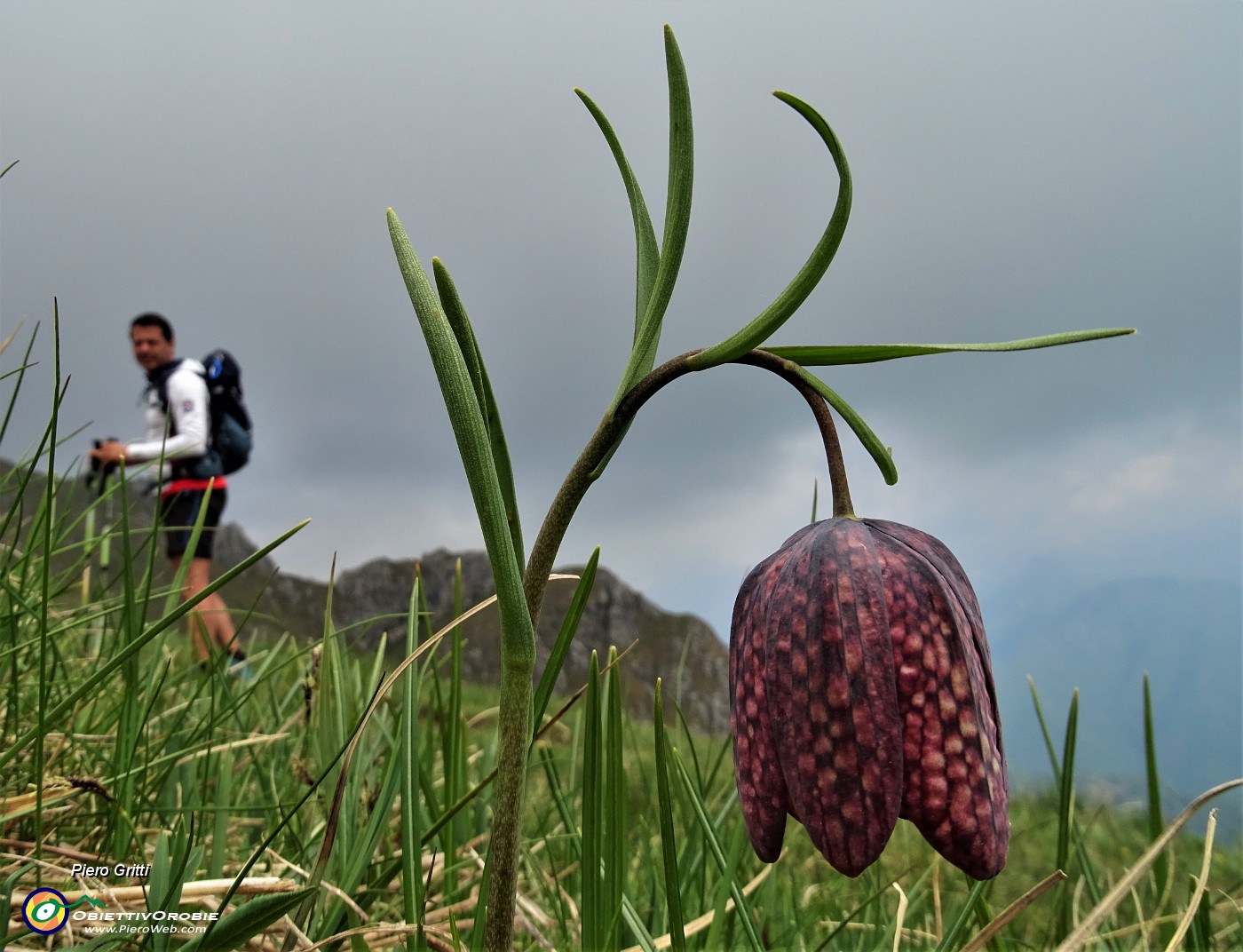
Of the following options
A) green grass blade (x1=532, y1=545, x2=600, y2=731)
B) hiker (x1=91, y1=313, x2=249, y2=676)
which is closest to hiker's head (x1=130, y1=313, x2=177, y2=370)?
hiker (x1=91, y1=313, x2=249, y2=676)

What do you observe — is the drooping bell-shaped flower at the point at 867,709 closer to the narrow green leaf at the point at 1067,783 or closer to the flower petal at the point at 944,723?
the flower petal at the point at 944,723

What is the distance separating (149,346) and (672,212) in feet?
15.4

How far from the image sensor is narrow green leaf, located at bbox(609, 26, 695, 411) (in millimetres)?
908

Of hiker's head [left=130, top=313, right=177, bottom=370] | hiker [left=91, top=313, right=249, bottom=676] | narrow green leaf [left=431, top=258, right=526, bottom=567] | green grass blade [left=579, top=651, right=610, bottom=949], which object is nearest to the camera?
narrow green leaf [left=431, top=258, right=526, bottom=567]

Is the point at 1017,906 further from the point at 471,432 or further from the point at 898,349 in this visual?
the point at 471,432

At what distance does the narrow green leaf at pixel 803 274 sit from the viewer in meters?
0.82

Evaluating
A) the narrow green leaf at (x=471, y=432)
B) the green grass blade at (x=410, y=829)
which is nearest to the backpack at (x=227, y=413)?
the green grass blade at (x=410, y=829)

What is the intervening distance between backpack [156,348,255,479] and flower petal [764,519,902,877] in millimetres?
4847

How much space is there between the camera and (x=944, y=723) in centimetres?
80

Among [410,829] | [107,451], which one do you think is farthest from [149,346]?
[410,829]

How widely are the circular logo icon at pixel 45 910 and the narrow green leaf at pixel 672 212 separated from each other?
35.5 inches

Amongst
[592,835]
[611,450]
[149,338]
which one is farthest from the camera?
[149,338]

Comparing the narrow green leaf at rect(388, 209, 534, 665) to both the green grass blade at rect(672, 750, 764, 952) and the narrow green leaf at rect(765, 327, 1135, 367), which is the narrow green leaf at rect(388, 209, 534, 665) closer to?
the narrow green leaf at rect(765, 327, 1135, 367)

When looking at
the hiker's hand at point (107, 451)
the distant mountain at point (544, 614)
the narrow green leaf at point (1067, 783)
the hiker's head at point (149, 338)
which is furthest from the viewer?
the distant mountain at point (544, 614)
